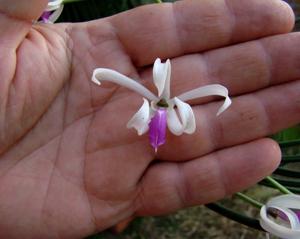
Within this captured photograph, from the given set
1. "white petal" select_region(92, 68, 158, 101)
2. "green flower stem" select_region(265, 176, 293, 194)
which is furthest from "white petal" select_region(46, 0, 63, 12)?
"green flower stem" select_region(265, 176, 293, 194)

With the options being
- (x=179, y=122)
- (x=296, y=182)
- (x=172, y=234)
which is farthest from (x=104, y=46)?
(x=172, y=234)

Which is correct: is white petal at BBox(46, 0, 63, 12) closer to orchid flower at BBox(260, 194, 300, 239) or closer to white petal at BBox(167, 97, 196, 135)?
white petal at BBox(167, 97, 196, 135)

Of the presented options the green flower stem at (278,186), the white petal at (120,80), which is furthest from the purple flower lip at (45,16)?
the green flower stem at (278,186)

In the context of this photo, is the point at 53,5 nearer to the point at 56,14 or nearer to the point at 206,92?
the point at 56,14

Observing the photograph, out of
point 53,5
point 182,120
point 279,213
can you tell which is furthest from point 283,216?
point 53,5

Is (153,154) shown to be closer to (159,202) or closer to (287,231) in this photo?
(159,202)

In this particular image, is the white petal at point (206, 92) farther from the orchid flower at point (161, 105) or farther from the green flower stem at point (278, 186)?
the green flower stem at point (278, 186)

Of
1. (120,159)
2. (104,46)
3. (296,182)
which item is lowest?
(296,182)
